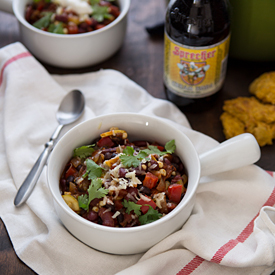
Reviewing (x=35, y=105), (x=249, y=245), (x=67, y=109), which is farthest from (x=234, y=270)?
(x=35, y=105)

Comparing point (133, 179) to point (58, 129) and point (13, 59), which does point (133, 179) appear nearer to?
point (58, 129)

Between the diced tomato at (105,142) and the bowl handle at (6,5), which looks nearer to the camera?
the diced tomato at (105,142)

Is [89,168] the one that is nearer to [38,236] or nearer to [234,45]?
[38,236]

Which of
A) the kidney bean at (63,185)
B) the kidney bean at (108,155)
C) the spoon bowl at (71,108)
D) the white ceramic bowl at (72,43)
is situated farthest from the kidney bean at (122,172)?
the white ceramic bowl at (72,43)

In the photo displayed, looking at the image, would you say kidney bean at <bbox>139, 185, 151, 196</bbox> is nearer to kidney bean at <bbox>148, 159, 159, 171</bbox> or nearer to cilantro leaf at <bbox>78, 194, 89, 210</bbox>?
kidney bean at <bbox>148, 159, 159, 171</bbox>

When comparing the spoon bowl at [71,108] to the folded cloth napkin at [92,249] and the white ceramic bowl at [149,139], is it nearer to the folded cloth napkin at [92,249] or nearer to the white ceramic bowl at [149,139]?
the folded cloth napkin at [92,249]

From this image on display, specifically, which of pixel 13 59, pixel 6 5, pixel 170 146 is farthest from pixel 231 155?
pixel 6 5

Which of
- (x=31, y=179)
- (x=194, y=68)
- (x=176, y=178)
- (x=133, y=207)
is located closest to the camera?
(x=133, y=207)
